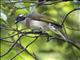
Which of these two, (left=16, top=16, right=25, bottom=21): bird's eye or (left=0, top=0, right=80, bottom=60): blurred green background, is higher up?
(left=16, top=16, right=25, bottom=21): bird's eye

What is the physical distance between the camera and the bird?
2184 millimetres

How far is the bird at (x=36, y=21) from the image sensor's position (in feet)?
7.16

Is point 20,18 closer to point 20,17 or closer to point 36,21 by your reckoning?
point 20,17

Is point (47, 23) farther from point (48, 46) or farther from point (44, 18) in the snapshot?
point (48, 46)

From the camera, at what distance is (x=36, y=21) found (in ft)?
7.65

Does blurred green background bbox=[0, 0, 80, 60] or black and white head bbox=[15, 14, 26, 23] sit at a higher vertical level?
black and white head bbox=[15, 14, 26, 23]

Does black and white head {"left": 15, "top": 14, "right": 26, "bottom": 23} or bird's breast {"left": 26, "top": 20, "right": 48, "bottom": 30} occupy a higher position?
black and white head {"left": 15, "top": 14, "right": 26, "bottom": 23}

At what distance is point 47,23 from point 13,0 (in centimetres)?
34

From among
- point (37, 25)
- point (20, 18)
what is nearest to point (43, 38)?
point (37, 25)

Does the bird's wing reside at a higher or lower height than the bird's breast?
higher

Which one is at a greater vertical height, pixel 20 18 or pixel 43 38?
pixel 20 18

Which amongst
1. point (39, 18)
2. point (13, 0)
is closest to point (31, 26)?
point (39, 18)

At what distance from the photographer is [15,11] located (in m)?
2.33

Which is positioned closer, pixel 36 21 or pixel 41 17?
pixel 41 17
